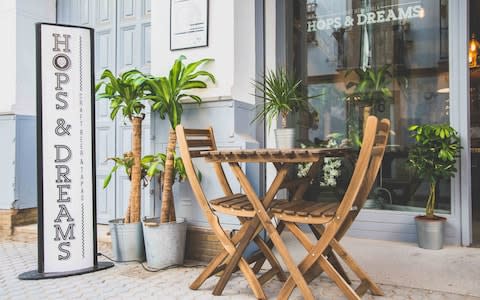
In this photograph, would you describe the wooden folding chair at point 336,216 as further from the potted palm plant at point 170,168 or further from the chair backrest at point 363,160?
the potted palm plant at point 170,168

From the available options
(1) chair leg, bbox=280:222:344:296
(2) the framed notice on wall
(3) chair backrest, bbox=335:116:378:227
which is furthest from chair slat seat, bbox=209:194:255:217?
(2) the framed notice on wall

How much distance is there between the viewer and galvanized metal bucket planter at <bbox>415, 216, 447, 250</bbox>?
3.09 m

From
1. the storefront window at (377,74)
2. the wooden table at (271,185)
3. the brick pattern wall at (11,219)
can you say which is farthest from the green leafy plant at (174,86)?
the brick pattern wall at (11,219)

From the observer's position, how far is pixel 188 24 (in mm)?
3309

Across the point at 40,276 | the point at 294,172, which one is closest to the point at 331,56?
the point at 294,172

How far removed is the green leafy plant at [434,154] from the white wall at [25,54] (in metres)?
3.94

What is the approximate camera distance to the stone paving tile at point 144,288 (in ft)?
7.78

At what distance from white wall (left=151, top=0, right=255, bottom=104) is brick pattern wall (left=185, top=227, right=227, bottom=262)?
3.48ft

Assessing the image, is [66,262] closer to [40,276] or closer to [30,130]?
[40,276]

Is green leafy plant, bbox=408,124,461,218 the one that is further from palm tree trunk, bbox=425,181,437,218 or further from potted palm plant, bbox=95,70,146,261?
potted palm plant, bbox=95,70,146,261

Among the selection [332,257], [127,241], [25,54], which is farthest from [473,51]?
[25,54]

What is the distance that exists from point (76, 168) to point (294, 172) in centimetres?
188

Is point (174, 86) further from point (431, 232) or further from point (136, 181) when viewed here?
point (431, 232)

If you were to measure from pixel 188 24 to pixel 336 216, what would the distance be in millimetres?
2083
